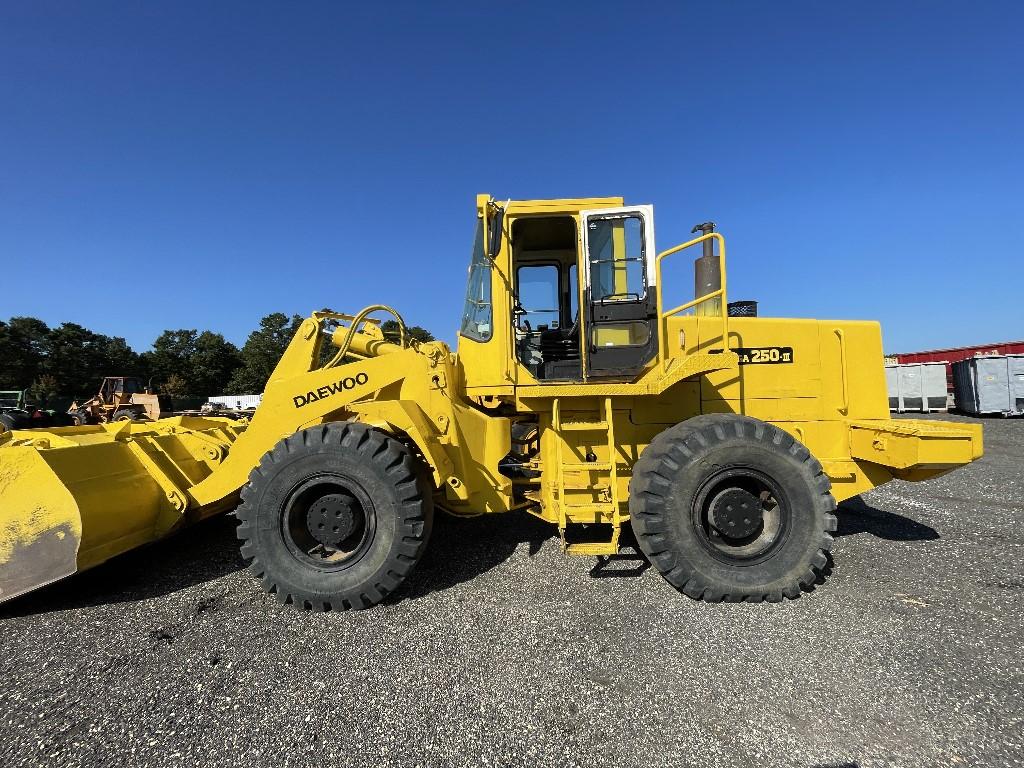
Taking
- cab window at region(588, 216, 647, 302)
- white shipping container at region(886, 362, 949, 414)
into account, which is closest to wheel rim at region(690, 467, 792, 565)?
cab window at region(588, 216, 647, 302)

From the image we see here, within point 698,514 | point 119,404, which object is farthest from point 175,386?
point 698,514

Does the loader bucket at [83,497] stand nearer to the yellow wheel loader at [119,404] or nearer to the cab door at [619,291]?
the cab door at [619,291]

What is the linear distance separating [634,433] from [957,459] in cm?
242

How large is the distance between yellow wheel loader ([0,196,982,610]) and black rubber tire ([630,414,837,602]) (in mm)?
15

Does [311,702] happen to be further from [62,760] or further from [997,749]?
[997,749]

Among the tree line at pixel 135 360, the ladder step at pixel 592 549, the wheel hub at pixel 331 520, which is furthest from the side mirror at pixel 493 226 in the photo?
the tree line at pixel 135 360

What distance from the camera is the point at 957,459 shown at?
11.5ft

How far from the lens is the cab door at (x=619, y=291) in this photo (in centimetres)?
392

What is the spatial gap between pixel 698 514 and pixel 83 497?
4633 millimetres

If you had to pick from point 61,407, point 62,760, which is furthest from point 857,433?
point 61,407

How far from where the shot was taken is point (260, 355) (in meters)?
59.3

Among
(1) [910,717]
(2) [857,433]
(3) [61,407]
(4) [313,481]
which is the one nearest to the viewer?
(1) [910,717]

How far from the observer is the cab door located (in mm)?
3924

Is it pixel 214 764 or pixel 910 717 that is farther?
pixel 910 717
